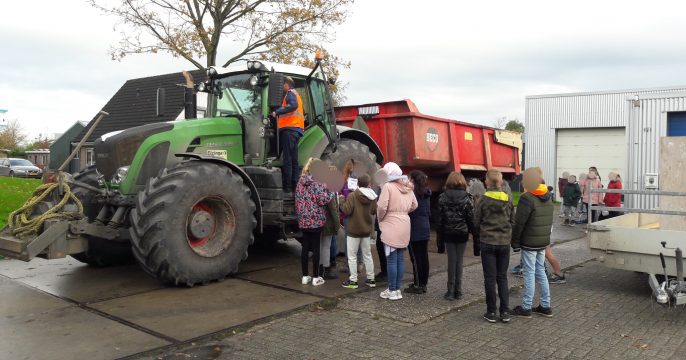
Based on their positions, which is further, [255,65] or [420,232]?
[255,65]

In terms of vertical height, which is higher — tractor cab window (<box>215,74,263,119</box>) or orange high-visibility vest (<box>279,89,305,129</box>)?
tractor cab window (<box>215,74,263,119</box>)

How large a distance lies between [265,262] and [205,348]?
365cm

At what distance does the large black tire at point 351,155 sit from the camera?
820 cm

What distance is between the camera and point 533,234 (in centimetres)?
566

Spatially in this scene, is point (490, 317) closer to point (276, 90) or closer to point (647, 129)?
point (276, 90)

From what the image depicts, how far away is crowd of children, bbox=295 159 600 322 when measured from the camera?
5.55 m

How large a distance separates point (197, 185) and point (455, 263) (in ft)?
10.0

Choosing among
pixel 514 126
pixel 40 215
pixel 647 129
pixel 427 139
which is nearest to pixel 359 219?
pixel 40 215

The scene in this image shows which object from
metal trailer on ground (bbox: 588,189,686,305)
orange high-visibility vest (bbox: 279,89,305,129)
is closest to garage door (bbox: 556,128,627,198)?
metal trailer on ground (bbox: 588,189,686,305)

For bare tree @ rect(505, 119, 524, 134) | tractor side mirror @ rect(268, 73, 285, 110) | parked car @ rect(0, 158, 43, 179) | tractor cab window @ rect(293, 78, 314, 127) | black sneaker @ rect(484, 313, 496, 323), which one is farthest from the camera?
bare tree @ rect(505, 119, 524, 134)

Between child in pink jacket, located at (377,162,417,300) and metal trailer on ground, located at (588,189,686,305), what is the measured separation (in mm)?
2379

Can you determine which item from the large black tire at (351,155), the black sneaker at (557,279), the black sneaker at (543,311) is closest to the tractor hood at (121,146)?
the large black tire at (351,155)

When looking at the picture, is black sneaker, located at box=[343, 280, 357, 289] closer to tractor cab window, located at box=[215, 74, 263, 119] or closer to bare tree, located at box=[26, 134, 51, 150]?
tractor cab window, located at box=[215, 74, 263, 119]

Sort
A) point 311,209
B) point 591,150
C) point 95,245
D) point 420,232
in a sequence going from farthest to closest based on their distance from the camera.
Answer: point 591,150, point 95,245, point 311,209, point 420,232
